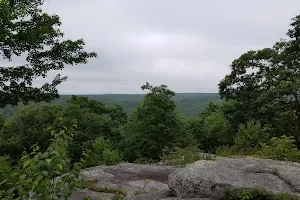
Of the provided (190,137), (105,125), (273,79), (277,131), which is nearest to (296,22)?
(273,79)

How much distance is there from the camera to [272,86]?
26438mm

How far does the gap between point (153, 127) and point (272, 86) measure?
16.3 metres

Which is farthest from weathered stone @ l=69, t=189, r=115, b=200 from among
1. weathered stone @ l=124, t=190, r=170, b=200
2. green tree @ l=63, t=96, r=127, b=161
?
green tree @ l=63, t=96, r=127, b=161

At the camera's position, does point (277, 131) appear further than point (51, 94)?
Yes

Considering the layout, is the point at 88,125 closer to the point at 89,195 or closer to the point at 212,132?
the point at 212,132

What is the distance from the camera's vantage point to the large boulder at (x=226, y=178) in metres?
7.15

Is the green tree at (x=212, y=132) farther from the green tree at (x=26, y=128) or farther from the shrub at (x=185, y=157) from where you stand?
the shrub at (x=185, y=157)

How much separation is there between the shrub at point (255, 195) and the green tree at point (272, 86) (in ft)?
58.4

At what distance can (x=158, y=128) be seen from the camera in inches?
1526

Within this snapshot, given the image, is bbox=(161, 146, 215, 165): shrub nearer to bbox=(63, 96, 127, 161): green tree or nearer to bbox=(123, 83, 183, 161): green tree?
bbox=(63, 96, 127, 161): green tree

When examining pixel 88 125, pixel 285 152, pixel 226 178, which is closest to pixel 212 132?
pixel 88 125

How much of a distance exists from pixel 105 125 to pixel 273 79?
24.7 metres

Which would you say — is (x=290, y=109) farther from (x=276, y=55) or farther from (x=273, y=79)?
(x=276, y=55)

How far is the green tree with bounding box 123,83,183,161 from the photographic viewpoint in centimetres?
3869
